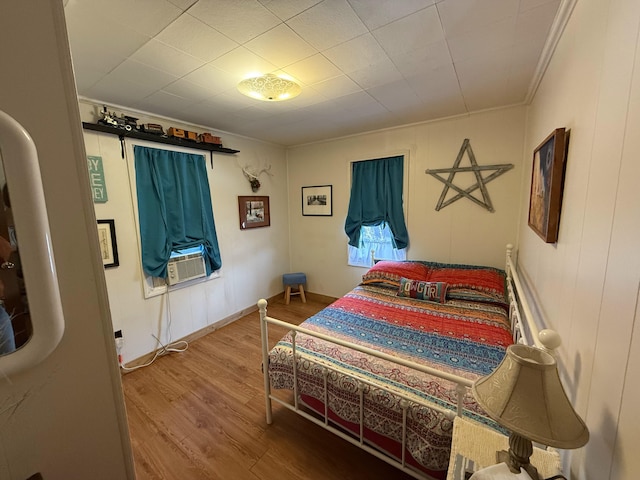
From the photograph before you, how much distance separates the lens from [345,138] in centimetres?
353

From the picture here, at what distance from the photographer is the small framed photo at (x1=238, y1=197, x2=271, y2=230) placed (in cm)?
346

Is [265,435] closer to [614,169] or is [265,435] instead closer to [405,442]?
[405,442]

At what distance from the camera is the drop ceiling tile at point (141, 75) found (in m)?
1.64

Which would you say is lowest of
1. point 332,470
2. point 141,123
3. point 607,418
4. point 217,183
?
point 332,470

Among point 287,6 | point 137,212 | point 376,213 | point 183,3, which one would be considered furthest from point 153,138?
point 376,213

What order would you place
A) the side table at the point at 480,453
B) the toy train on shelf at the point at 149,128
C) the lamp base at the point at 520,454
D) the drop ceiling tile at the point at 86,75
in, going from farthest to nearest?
the toy train on shelf at the point at 149,128 → the drop ceiling tile at the point at 86,75 → the side table at the point at 480,453 → the lamp base at the point at 520,454

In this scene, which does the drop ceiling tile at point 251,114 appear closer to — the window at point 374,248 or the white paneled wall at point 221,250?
the white paneled wall at point 221,250

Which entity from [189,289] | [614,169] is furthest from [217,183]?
[614,169]

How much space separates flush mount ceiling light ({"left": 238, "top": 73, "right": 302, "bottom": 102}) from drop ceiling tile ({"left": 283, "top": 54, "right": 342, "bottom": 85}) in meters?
0.08

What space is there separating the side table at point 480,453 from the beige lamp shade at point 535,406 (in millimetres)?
319

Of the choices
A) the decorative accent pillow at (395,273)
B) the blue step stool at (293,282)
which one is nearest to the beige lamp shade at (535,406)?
the decorative accent pillow at (395,273)

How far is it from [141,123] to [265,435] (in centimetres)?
291

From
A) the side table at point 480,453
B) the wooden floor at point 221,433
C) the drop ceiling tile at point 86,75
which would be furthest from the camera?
the drop ceiling tile at point 86,75

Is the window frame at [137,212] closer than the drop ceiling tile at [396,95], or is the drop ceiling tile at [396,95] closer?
the drop ceiling tile at [396,95]
